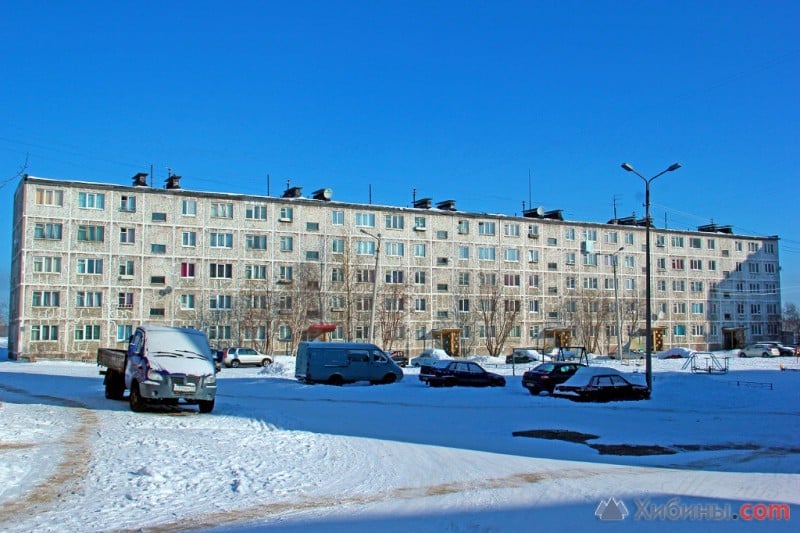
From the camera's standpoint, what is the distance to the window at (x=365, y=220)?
6619 centimetres

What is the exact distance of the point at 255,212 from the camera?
6206cm

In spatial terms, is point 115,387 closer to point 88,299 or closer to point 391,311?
point 88,299

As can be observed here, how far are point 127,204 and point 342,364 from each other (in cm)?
3321

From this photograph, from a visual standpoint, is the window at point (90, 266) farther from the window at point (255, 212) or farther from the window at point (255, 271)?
the window at point (255, 212)

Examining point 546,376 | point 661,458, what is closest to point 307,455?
point 661,458

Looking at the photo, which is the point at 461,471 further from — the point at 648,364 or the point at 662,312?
the point at 662,312

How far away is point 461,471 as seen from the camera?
439 inches

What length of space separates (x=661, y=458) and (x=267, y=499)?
7.40 m

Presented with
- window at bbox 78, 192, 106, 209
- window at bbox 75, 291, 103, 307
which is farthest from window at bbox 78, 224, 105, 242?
window at bbox 75, 291, 103, 307

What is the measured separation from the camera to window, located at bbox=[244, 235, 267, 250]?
2421 inches

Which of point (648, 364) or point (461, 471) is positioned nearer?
point (461, 471)

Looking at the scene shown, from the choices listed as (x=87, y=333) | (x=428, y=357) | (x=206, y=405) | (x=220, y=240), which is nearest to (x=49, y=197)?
(x=87, y=333)

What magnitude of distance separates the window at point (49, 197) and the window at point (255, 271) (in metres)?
14.7

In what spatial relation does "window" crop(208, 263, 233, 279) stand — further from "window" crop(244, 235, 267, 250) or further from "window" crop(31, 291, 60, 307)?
"window" crop(31, 291, 60, 307)
